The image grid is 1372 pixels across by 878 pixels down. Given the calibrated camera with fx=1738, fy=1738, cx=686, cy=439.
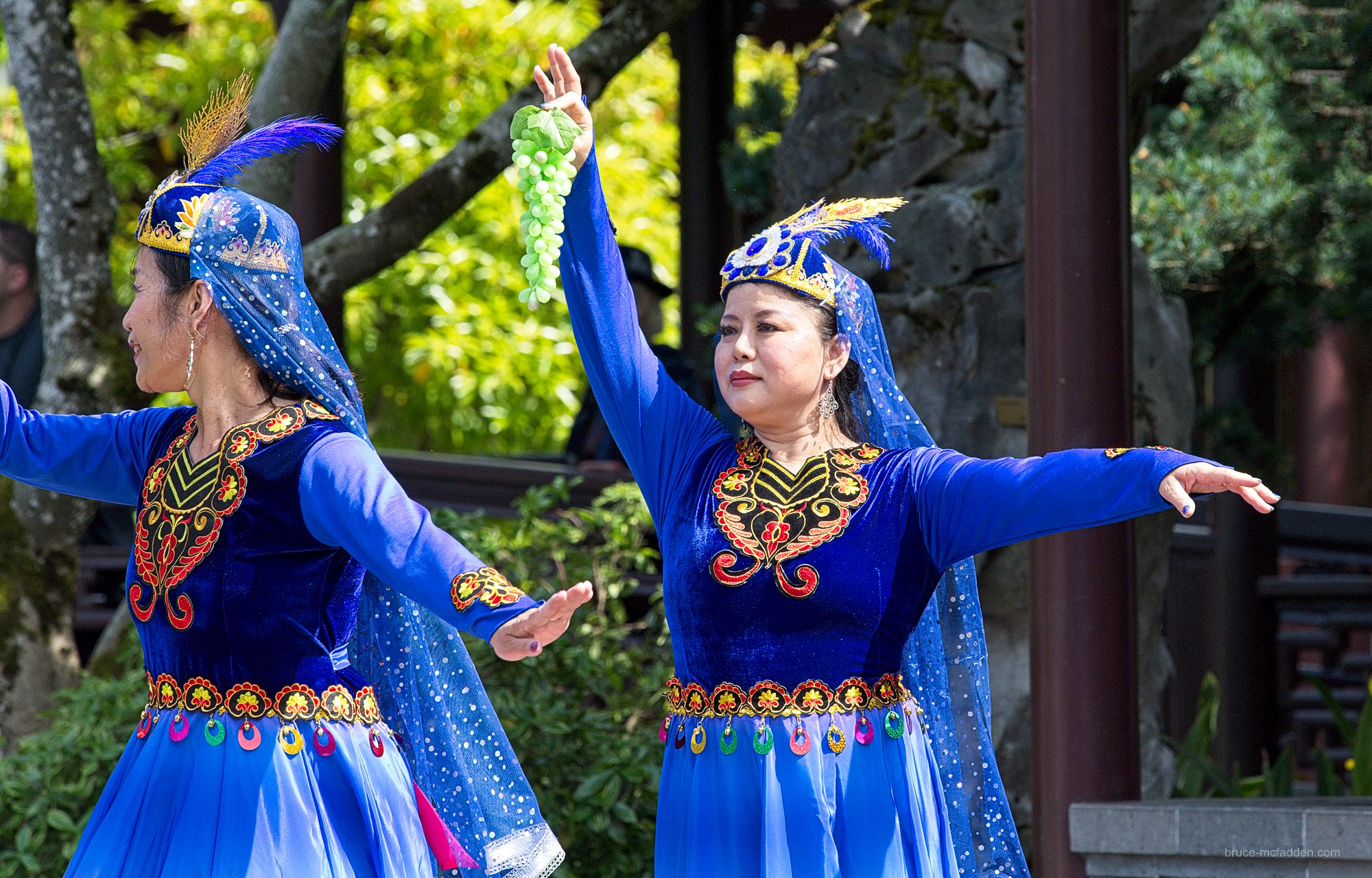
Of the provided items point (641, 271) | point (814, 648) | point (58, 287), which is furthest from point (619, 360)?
point (641, 271)

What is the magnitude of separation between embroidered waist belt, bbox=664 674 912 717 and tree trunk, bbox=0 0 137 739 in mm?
2467

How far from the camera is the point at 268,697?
8.18 feet

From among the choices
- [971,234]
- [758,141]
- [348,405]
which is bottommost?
[348,405]

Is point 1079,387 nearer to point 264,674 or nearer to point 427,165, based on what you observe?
point 264,674

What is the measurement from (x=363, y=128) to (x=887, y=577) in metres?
7.64

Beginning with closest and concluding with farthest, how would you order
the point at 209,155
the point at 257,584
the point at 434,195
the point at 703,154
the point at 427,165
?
the point at 257,584 → the point at 209,155 → the point at 434,195 → the point at 703,154 → the point at 427,165

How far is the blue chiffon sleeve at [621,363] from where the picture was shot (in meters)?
2.86

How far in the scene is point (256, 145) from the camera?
278 cm

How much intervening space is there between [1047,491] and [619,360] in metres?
0.75

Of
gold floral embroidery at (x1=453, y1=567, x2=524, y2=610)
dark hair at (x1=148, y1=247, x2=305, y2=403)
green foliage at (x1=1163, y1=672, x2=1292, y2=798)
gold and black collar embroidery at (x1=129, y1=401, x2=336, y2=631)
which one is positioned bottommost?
green foliage at (x1=1163, y1=672, x2=1292, y2=798)

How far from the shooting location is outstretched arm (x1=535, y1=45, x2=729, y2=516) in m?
2.86

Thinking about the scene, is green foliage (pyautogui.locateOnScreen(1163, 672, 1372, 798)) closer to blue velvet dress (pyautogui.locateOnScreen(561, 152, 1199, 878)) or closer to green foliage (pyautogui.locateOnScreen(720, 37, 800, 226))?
blue velvet dress (pyautogui.locateOnScreen(561, 152, 1199, 878))

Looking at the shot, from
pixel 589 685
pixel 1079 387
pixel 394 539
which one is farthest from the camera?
pixel 589 685

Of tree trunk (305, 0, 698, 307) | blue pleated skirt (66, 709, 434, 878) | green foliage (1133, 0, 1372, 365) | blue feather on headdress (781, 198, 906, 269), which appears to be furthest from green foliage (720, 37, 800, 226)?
blue pleated skirt (66, 709, 434, 878)
